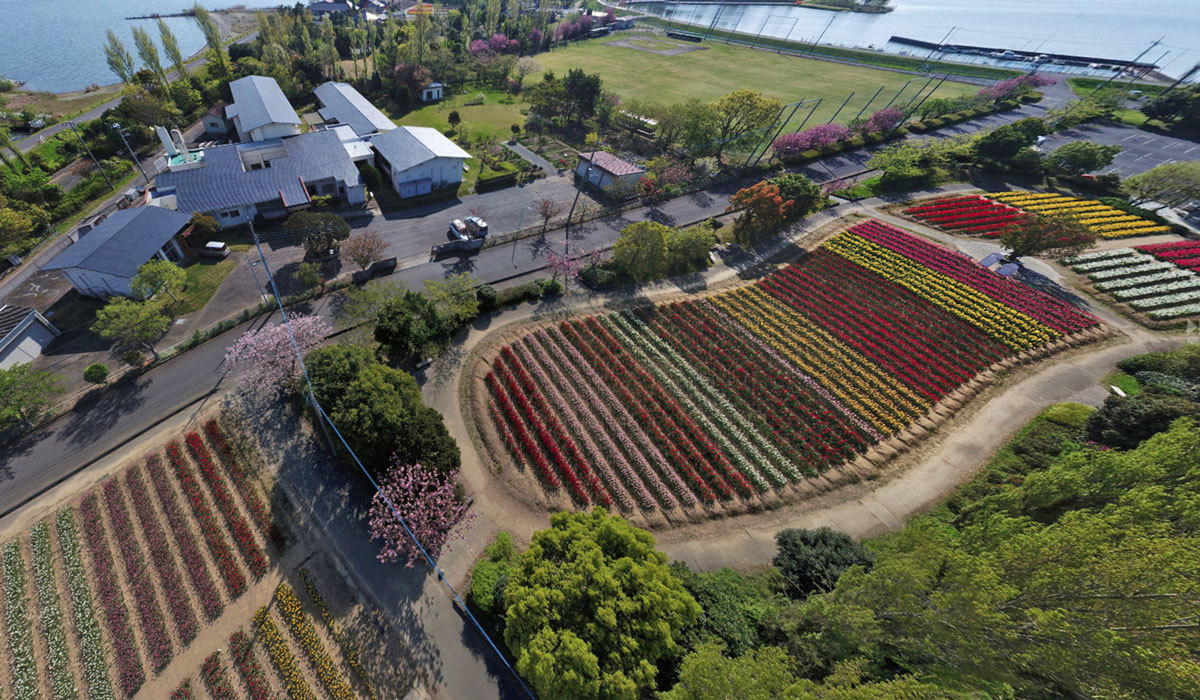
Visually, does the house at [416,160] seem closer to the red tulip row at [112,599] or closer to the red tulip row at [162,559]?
the red tulip row at [162,559]

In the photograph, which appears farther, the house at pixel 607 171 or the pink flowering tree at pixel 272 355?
the house at pixel 607 171

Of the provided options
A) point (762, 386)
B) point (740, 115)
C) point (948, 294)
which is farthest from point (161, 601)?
point (740, 115)

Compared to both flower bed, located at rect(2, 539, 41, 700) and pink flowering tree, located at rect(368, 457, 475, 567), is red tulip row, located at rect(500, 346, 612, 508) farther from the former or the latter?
flower bed, located at rect(2, 539, 41, 700)

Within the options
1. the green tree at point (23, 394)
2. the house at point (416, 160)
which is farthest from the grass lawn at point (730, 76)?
the green tree at point (23, 394)

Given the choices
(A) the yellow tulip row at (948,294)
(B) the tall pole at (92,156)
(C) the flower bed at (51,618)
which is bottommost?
(B) the tall pole at (92,156)

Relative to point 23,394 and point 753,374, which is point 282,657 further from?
point 753,374
